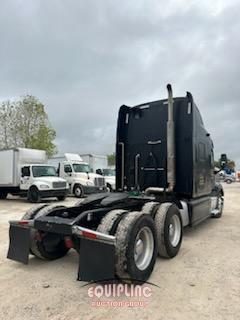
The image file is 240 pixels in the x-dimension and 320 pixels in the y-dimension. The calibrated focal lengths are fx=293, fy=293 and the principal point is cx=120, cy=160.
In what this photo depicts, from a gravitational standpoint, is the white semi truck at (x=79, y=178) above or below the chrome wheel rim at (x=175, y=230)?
above

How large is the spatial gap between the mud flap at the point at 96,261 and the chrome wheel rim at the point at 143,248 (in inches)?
19.8

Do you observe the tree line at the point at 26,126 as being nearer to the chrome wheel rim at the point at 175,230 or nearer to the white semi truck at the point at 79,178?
the white semi truck at the point at 79,178

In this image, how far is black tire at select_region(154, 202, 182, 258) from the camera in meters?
4.95

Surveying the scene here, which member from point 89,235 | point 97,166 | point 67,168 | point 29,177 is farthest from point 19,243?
point 97,166

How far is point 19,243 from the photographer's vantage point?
4.54 meters

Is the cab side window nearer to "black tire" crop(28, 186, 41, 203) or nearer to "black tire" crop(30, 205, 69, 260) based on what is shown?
"black tire" crop(28, 186, 41, 203)

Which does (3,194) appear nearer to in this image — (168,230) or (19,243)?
(19,243)

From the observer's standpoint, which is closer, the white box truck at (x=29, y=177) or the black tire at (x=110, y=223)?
the black tire at (x=110, y=223)

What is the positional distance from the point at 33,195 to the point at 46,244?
1177 cm

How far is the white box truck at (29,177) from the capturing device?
15875mm

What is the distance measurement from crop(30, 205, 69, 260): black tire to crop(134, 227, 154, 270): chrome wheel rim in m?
1.35

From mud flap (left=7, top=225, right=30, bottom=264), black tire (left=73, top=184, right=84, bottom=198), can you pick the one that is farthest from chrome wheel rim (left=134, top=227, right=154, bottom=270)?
black tire (left=73, top=184, right=84, bottom=198)

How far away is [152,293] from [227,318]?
3.17ft

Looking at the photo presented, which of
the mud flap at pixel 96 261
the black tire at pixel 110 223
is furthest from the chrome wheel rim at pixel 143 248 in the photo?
the mud flap at pixel 96 261
